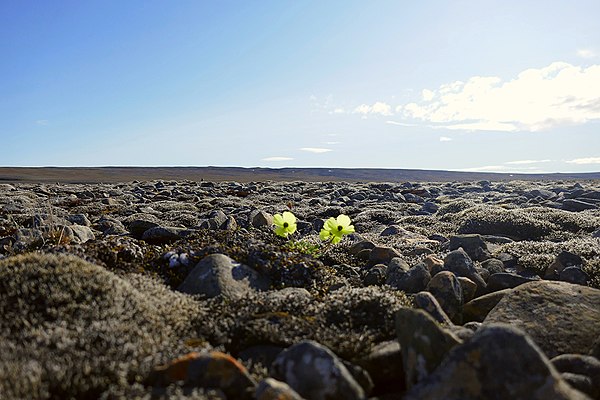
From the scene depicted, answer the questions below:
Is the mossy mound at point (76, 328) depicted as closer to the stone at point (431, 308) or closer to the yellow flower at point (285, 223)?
the stone at point (431, 308)

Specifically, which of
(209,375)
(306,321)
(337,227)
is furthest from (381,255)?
(209,375)

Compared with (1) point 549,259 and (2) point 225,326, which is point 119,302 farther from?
(1) point 549,259

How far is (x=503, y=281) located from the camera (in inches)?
238

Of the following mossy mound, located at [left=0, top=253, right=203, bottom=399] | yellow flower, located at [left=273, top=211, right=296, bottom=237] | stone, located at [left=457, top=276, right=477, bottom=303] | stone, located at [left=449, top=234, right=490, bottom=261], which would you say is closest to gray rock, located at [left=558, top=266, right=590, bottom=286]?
stone, located at [left=457, top=276, right=477, bottom=303]

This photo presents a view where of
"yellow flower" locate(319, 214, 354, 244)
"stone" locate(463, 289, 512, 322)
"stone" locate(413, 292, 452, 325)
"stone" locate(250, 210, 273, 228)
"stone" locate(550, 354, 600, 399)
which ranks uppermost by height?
"yellow flower" locate(319, 214, 354, 244)

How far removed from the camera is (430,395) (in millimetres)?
2775

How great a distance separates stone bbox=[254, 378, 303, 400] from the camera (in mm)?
2566

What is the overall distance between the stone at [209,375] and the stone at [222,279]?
168 cm

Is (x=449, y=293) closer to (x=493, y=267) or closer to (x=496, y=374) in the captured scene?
(x=493, y=267)

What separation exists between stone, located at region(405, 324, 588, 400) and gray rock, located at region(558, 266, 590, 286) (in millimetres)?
3900

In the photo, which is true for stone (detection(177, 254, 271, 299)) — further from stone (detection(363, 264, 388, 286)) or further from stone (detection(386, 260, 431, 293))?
stone (detection(386, 260, 431, 293))

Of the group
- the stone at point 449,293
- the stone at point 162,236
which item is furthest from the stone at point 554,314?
the stone at point 162,236

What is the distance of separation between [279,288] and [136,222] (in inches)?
170

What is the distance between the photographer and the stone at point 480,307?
5.20 m
